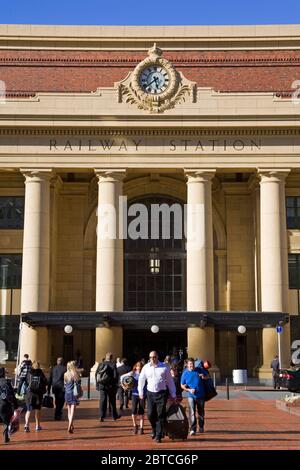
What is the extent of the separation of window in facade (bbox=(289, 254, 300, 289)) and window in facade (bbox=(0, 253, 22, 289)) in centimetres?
1555

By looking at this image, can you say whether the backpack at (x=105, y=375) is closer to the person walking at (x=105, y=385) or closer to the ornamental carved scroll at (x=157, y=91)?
the person walking at (x=105, y=385)

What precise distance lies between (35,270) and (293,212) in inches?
609

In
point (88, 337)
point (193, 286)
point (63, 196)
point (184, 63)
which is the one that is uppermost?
point (184, 63)

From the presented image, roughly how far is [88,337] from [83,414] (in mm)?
19688

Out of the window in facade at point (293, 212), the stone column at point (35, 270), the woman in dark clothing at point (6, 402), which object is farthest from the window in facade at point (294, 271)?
the woman in dark clothing at point (6, 402)

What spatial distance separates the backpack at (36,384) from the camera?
1803cm

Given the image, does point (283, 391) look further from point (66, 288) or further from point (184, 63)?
point (184, 63)

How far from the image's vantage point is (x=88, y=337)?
41719mm

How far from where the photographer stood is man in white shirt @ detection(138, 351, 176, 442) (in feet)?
49.2

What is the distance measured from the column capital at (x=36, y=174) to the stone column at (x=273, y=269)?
11.5 metres

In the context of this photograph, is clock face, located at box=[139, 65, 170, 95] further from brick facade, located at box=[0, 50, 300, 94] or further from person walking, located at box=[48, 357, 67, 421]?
person walking, located at box=[48, 357, 67, 421]

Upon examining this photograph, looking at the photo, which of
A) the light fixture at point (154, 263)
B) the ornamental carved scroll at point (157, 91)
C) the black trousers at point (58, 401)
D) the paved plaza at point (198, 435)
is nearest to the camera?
the paved plaza at point (198, 435)

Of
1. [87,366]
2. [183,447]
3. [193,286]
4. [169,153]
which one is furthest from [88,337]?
[183,447]
